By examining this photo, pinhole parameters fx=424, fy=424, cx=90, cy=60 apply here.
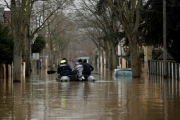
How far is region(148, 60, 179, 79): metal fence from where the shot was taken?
102 ft

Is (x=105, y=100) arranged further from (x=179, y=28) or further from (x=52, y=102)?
(x=179, y=28)

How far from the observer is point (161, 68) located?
37.2 metres

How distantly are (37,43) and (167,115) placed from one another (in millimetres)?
58095

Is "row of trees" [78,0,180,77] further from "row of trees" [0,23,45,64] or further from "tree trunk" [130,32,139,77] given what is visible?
"row of trees" [0,23,45,64]

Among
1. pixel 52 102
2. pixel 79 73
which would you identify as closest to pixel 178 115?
pixel 52 102

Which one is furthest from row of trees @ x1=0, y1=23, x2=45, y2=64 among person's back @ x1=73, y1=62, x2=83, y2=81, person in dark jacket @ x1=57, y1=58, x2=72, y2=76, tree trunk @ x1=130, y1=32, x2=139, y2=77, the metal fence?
the metal fence

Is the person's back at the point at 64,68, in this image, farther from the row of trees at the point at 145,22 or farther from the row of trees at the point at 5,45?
the row of trees at the point at 5,45

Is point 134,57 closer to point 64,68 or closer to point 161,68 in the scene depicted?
point 161,68

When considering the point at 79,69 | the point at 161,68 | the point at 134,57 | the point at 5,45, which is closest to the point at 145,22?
the point at 161,68

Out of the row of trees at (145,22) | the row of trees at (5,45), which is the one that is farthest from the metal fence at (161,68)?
the row of trees at (5,45)

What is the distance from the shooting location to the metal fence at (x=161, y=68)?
102 feet

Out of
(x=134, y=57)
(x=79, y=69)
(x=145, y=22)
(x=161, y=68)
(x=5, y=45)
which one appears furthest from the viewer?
(x=161, y=68)

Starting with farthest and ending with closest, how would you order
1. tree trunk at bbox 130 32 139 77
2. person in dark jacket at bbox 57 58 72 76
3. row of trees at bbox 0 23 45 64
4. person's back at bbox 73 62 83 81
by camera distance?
row of trees at bbox 0 23 45 64 → tree trunk at bbox 130 32 139 77 → person in dark jacket at bbox 57 58 72 76 → person's back at bbox 73 62 83 81

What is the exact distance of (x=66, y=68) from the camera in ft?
91.9
